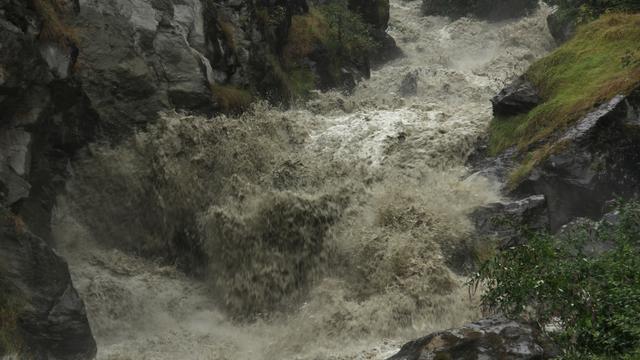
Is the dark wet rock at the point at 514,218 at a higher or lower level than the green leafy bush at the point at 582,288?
lower

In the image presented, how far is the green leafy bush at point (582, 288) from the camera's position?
6848mm

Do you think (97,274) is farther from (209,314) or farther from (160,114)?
(160,114)

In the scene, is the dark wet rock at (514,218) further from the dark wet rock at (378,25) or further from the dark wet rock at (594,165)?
the dark wet rock at (378,25)

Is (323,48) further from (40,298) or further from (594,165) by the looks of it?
(40,298)

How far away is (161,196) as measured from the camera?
631 inches

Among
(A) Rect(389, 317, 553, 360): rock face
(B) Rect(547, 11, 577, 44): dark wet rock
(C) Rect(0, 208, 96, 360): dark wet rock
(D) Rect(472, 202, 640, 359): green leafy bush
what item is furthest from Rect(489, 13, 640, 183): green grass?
(B) Rect(547, 11, 577, 44): dark wet rock

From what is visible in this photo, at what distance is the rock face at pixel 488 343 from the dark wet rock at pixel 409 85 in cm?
2040

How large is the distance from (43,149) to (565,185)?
10677 mm

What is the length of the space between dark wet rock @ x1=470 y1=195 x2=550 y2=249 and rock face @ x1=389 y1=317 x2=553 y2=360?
495 centimetres

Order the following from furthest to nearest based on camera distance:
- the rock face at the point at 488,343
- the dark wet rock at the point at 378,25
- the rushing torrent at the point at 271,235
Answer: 1. the dark wet rock at the point at 378,25
2. the rushing torrent at the point at 271,235
3. the rock face at the point at 488,343

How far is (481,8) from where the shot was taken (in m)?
42.0

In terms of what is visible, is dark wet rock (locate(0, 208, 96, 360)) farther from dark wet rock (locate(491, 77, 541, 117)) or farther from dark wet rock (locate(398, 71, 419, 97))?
dark wet rock (locate(398, 71, 419, 97))

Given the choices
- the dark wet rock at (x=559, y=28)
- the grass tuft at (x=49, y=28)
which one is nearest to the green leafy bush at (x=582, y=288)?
the grass tuft at (x=49, y=28)

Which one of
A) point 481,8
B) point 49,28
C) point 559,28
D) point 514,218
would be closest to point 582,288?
point 514,218
